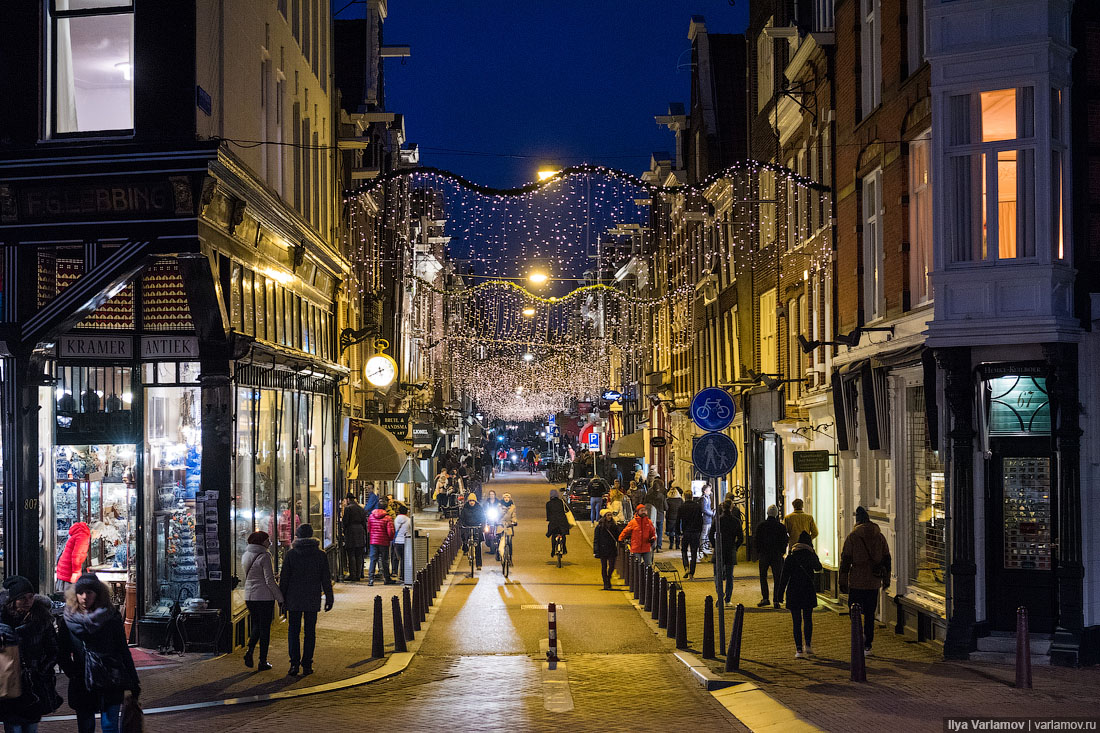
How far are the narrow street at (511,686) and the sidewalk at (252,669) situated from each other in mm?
341

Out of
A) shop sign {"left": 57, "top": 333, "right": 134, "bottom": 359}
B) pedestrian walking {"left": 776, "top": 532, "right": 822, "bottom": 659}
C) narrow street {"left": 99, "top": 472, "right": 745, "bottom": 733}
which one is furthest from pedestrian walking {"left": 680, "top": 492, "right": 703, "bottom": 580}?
shop sign {"left": 57, "top": 333, "right": 134, "bottom": 359}

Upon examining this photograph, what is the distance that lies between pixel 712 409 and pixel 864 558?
8.92 feet

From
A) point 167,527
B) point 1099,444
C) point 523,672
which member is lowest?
point 523,672

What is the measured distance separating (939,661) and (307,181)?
15.5m

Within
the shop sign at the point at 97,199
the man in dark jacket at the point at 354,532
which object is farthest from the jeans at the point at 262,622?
the man in dark jacket at the point at 354,532

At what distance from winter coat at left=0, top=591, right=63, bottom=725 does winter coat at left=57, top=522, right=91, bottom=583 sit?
25.6 ft

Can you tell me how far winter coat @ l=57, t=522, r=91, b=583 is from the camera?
16.9 meters

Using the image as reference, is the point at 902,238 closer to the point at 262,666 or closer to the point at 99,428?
the point at 262,666

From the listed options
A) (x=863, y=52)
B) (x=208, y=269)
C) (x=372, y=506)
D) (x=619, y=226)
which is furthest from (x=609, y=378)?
(x=208, y=269)

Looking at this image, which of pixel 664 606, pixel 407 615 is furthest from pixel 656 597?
pixel 407 615

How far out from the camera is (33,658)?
921 cm

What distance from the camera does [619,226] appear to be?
Result: 5794cm

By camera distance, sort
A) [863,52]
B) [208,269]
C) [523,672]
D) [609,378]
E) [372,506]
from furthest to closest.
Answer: [609,378], [372,506], [863,52], [208,269], [523,672]

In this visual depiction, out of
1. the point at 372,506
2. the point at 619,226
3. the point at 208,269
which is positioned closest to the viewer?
the point at 208,269
